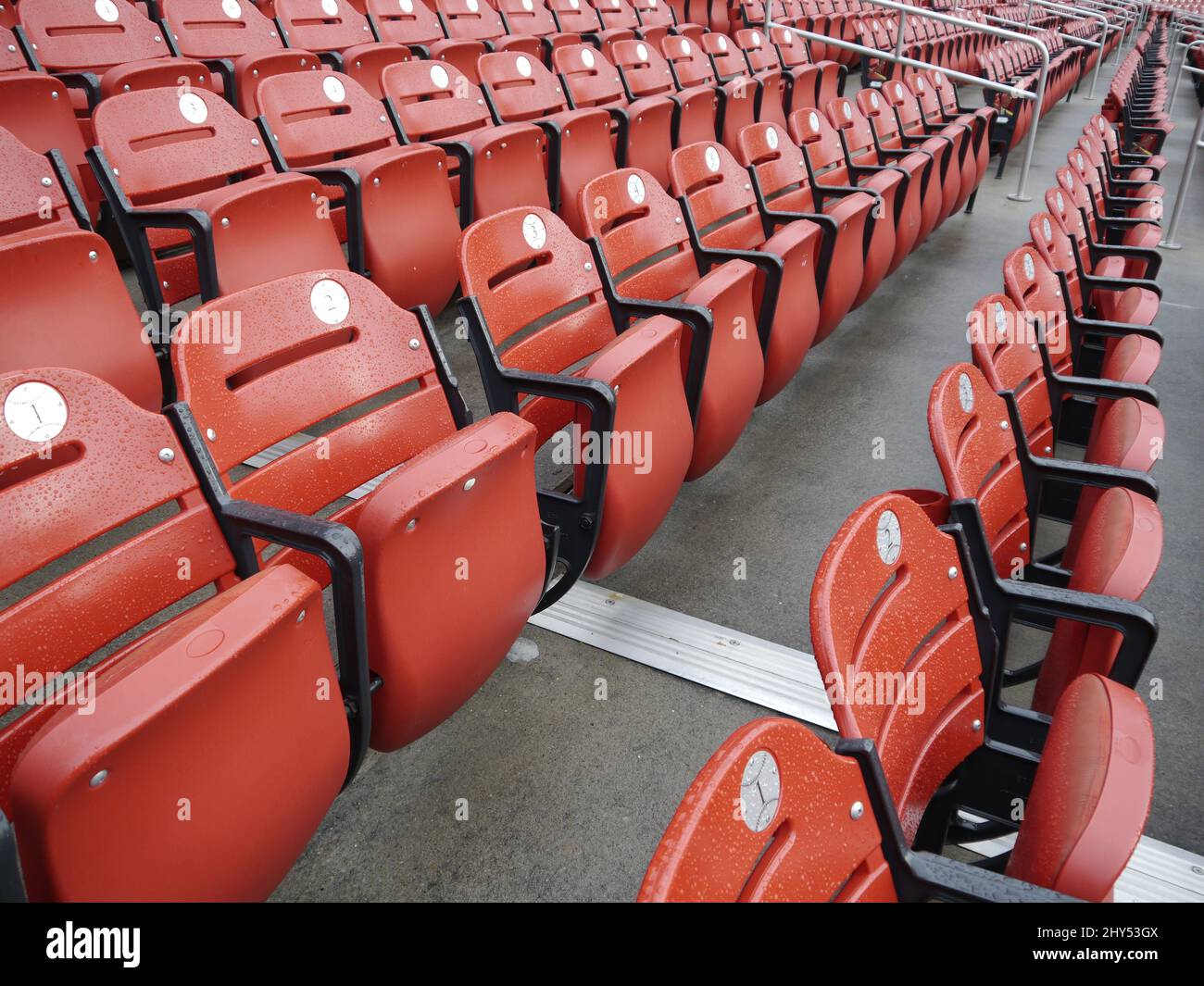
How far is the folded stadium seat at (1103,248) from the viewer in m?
2.65

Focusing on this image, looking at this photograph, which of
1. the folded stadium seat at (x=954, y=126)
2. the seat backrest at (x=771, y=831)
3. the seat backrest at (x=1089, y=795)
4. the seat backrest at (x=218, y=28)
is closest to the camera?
the seat backrest at (x=771, y=831)

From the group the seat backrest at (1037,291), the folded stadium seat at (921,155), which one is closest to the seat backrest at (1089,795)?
the seat backrest at (1037,291)

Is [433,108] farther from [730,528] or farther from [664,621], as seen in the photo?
[664,621]

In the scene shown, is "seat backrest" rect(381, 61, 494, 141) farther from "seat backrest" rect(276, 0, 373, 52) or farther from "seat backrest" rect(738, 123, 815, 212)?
"seat backrest" rect(738, 123, 815, 212)

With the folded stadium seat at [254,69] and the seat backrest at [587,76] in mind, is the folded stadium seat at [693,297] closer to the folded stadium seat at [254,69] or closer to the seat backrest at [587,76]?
the folded stadium seat at [254,69]

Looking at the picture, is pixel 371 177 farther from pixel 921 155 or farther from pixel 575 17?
pixel 575 17

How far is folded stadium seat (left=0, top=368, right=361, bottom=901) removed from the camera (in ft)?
2.23

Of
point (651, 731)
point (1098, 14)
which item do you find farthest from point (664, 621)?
point (1098, 14)

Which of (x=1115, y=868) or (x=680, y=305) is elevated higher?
(x=680, y=305)

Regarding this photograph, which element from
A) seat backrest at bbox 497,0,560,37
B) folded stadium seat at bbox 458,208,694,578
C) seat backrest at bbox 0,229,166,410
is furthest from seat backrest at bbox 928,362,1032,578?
seat backrest at bbox 497,0,560,37

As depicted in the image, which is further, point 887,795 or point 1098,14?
point 1098,14

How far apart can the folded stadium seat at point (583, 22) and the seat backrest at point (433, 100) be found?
174 cm

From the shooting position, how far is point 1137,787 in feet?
2.67

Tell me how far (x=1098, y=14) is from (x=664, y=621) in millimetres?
11523
